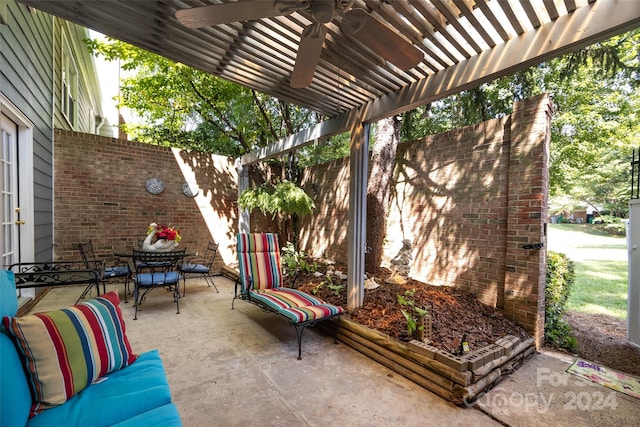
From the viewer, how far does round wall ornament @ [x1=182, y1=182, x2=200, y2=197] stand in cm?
606

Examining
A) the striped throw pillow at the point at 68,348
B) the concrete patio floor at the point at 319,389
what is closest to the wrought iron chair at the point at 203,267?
the concrete patio floor at the point at 319,389

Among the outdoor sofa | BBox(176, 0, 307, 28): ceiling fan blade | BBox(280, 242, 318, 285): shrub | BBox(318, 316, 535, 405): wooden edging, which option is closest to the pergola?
BBox(176, 0, 307, 28): ceiling fan blade

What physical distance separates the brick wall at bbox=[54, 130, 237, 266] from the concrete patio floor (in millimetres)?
2813

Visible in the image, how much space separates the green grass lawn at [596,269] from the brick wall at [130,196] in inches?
274

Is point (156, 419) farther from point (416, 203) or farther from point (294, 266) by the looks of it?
point (416, 203)

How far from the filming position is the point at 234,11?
163 cm

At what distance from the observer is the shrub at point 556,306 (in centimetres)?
323

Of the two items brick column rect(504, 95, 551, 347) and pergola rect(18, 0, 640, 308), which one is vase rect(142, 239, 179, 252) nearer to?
pergola rect(18, 0, 640, 308)

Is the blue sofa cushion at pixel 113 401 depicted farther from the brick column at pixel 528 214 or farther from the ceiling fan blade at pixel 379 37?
the brick column at pixel 528 214

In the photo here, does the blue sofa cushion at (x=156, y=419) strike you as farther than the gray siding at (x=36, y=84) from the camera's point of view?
No

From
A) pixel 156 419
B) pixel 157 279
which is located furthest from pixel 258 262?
pixel 156 419

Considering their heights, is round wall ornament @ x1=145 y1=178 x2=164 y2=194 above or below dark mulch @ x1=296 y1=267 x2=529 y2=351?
above

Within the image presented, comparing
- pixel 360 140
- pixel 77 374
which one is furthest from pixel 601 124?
pixel 77 374

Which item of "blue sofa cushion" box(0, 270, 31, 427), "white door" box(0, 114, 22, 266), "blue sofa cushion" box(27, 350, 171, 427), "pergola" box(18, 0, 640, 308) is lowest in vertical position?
"blue sofa cushion" box(27, 350, 171, 427)
